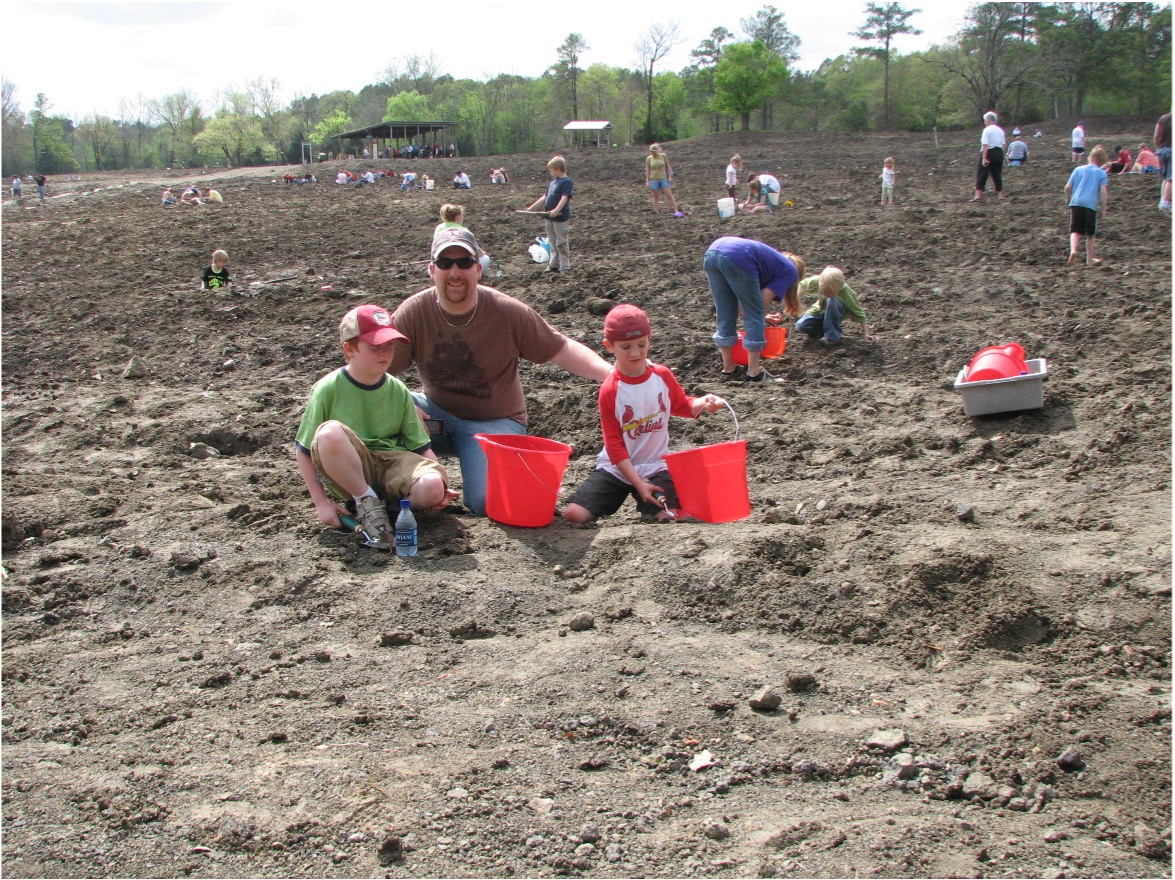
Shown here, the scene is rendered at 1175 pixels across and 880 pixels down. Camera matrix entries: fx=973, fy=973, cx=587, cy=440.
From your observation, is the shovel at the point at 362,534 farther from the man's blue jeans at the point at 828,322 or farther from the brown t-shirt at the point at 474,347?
the man's blue jeans at the point at 828,322

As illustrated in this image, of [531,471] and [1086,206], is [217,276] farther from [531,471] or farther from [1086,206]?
[1086,206]

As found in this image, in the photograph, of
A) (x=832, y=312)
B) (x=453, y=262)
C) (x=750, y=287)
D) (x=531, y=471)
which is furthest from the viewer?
(x=832, y=312)

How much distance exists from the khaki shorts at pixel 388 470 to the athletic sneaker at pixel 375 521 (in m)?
0.19

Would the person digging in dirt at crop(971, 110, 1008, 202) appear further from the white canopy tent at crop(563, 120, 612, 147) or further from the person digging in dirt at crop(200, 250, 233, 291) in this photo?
the white canopy tent at crop(563, 120, 612, 147)

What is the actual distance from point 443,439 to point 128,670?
210 centimetres

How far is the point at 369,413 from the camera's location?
4441mm

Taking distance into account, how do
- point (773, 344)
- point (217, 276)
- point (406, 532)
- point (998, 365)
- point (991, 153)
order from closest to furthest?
point (406, 532) < point (998, 365) < point (773, 344) < point (217, 276) < point (991, 153)

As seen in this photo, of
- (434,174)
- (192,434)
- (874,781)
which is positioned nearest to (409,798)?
(874,781)

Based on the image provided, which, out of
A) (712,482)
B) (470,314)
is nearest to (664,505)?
(712,482)

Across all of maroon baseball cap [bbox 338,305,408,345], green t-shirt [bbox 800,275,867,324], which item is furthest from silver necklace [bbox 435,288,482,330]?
green t-shirt [bbox 800,275,867,324]

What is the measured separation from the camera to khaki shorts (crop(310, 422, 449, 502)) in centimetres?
433

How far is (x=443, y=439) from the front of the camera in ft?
16.4

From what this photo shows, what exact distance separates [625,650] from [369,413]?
1.88 meters

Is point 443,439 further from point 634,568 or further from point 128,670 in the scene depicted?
point 128,670
